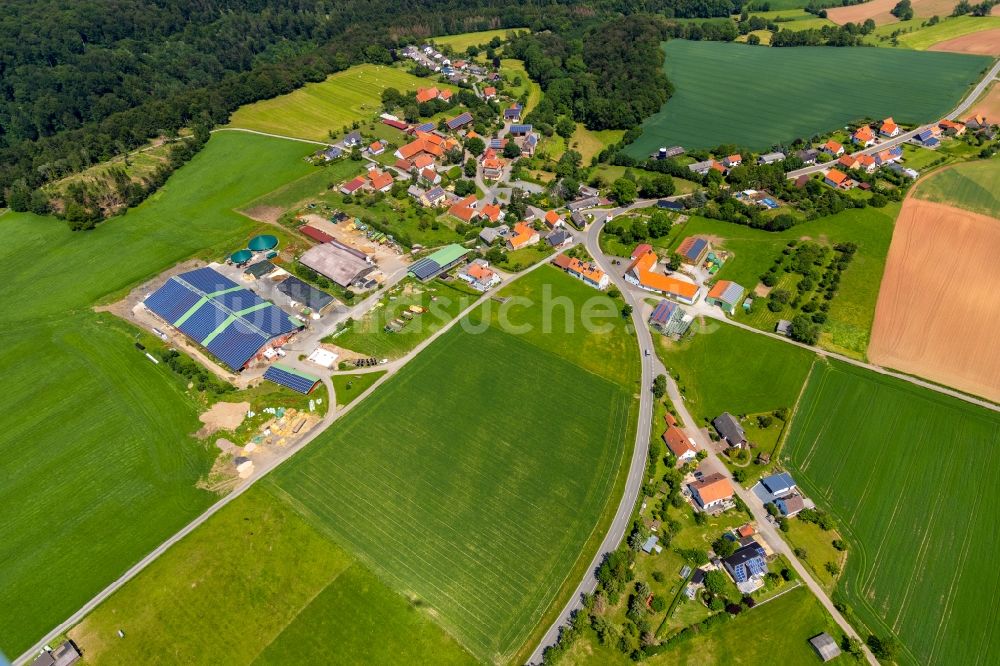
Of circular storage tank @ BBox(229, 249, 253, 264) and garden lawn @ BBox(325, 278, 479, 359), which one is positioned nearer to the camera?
garden lawn @ BBox(325, 278, 479, 359)

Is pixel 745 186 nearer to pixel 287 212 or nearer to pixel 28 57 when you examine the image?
pixel 287 212

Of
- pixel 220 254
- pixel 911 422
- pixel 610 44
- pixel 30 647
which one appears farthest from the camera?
pixel 610 44

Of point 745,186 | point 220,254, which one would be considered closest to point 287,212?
point 220,254

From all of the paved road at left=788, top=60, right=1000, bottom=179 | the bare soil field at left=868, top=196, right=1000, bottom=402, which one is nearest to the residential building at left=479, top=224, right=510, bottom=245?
the bare soil field at left=868, top=196, right=1000, bottom=402

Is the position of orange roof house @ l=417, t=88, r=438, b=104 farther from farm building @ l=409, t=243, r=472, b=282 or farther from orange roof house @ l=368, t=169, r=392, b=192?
farm building @ l=409, t=243, r=472, b=282

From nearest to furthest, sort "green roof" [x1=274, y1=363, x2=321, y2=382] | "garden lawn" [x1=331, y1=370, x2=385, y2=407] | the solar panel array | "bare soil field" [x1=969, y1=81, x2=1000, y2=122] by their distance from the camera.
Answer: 1. "garden lawn" [x1=331, y1=370, x2=385, y2=407]
2. the solar panel array
3. "green roof" [x1=274, y1=363, x2=321, y2=382]
4. "bare soil field" [x1=969, y1=81, x2=1000, y2=122]

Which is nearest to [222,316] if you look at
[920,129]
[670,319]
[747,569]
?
[670,319]
